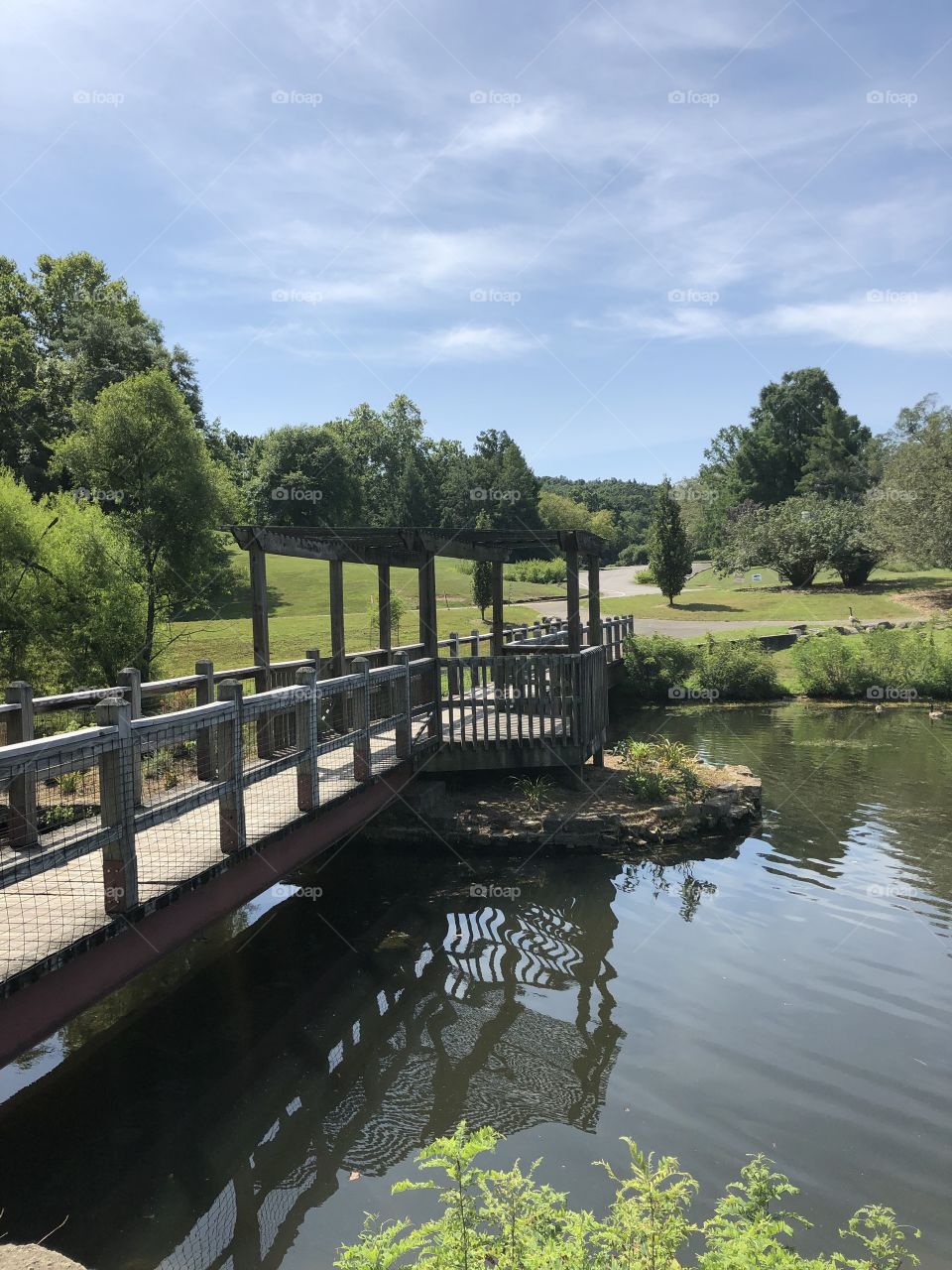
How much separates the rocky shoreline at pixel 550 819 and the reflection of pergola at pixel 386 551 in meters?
2.05

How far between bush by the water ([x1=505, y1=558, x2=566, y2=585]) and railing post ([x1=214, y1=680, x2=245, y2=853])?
4723 cm

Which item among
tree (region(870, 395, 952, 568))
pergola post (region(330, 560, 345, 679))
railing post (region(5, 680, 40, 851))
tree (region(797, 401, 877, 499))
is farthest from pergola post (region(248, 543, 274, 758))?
tree (region(797, 401, 877, 499))

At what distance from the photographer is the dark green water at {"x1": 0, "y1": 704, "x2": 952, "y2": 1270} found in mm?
5109

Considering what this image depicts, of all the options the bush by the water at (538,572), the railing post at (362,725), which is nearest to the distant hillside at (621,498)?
the bush by the water at (538,572)

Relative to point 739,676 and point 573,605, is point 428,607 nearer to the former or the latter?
point 573,605

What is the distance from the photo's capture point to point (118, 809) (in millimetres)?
5000

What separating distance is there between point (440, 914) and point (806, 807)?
21.5 feet

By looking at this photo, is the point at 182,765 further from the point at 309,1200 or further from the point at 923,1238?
the point at 923,1238

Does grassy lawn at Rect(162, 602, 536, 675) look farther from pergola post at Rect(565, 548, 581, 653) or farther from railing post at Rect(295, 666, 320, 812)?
railing post at Rect(295, 666, 320, 812)

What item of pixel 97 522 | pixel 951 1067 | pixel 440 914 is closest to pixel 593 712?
pixel 440 914

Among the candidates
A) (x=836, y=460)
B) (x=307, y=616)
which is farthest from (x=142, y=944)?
(x=836, y=460)

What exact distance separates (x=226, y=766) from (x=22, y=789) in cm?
143

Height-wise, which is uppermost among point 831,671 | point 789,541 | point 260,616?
point 789,541

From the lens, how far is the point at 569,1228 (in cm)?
359
